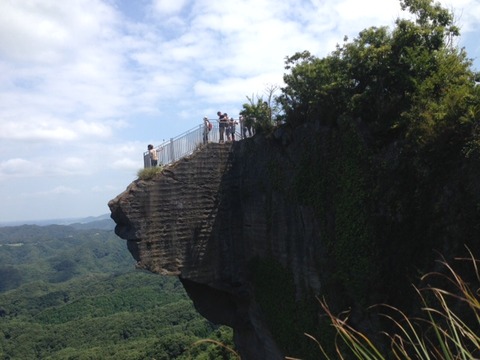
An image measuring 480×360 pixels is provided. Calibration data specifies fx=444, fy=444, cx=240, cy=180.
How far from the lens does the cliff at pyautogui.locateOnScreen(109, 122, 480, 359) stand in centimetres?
646

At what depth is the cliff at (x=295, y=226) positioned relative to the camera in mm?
6465

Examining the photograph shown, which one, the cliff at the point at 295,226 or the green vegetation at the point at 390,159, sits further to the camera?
the cliff at the point at 295,226

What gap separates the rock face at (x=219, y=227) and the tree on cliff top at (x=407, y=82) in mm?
2012

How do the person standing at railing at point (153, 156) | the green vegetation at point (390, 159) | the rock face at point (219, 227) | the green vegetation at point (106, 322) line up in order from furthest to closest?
1. the green vegetation at point (106, 322)
2. the person standing at railing at point (153, 156)
3. the rock face at point (219, 227)
4. the green vegetation at point (390, 159)

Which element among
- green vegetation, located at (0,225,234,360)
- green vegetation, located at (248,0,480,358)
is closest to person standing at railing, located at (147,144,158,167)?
green vegetation, located at (248,0,480,358)

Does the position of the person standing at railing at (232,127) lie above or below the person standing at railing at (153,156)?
above

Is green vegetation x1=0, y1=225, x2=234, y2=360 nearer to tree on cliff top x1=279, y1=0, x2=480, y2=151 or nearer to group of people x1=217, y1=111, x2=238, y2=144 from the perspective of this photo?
group of people x1=217, y1=111, x2=238, y2=144

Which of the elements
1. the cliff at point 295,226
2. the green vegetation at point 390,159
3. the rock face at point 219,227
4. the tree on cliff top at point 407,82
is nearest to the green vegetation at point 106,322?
the rock face at point 219,227

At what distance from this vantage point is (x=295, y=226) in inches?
363

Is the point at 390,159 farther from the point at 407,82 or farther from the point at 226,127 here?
the point at 226,127

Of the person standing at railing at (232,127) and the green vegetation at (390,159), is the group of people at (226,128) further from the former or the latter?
the green vegetation at (390,159)

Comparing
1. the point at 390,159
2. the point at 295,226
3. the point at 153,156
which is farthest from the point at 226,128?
the point at 390,159

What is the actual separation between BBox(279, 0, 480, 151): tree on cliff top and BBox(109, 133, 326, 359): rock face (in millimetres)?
2012

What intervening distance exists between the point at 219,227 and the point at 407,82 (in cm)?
562
